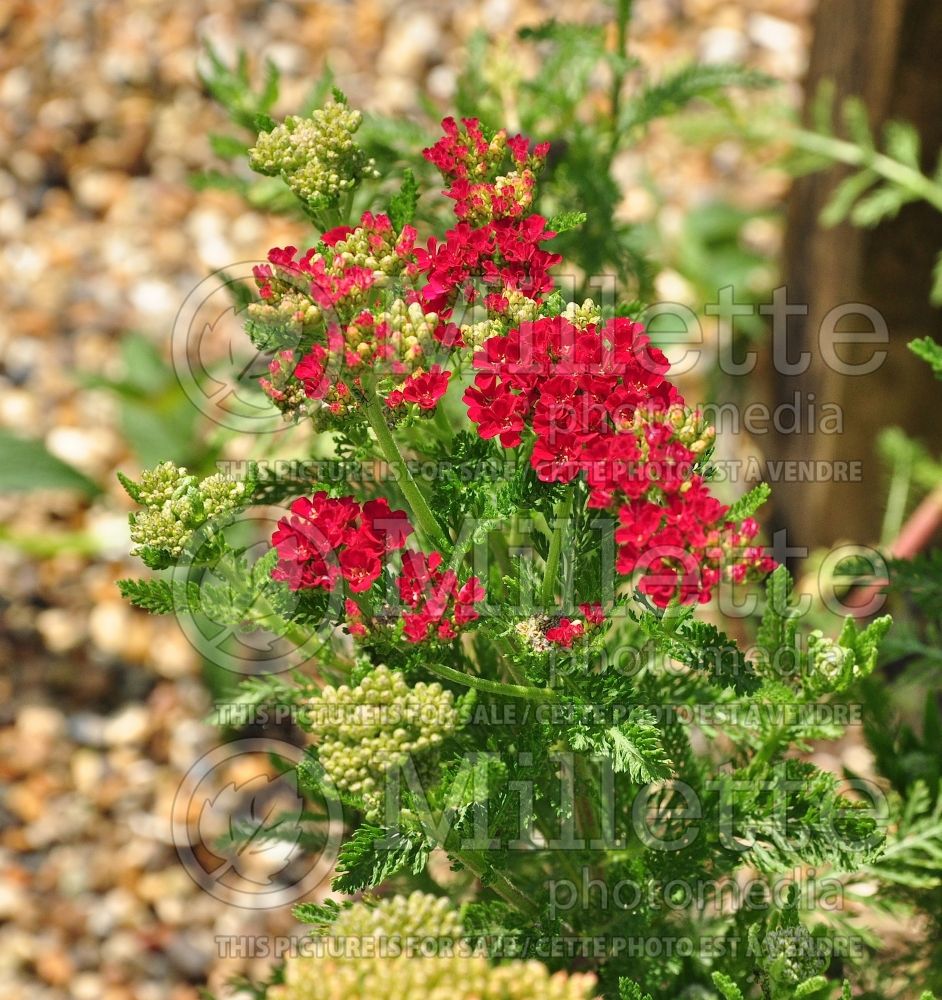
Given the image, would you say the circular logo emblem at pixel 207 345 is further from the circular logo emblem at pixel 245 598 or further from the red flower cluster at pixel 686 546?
the red flower cluster at pixel 686 546

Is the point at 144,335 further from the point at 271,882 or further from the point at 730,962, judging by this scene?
the point at 730,962

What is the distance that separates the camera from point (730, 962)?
4.02ft

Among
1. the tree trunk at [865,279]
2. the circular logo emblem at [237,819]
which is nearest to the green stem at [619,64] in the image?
the tree trunk at [865,279]

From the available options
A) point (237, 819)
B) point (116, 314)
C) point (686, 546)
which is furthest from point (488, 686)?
point (116, 314)

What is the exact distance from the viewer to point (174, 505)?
0.90m

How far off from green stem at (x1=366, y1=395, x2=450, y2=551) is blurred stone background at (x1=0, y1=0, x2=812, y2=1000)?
1259mm

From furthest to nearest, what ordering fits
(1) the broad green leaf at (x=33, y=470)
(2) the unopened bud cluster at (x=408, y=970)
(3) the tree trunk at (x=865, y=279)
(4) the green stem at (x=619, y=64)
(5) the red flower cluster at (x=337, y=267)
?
(1) the broad green leaf at (x=33, y=470) → (3) the tree trunk at (x=865, y=279) → (4) the green stem at (x=619, y=64) → (5) the red flower cluster at (x=337, y=267) → (2) the unopened bud cluster at (x=408, y=970)

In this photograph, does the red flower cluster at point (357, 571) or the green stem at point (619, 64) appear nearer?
the red flower cluster at point (357, 571)

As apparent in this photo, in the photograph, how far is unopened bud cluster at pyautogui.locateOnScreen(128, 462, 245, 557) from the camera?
2.94ft

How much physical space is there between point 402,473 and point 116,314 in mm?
2029

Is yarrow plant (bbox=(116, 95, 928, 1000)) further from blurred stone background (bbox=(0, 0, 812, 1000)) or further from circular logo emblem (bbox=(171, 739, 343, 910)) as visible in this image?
blurred stone background (bbox=(0, 0, 812, 1000))

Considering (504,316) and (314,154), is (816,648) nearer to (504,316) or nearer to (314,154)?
(504,316)

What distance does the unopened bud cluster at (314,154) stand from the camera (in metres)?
0.98

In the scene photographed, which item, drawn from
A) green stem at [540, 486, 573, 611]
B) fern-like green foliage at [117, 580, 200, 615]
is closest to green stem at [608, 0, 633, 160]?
Result: green stem at [540, 486, 573, 611]
